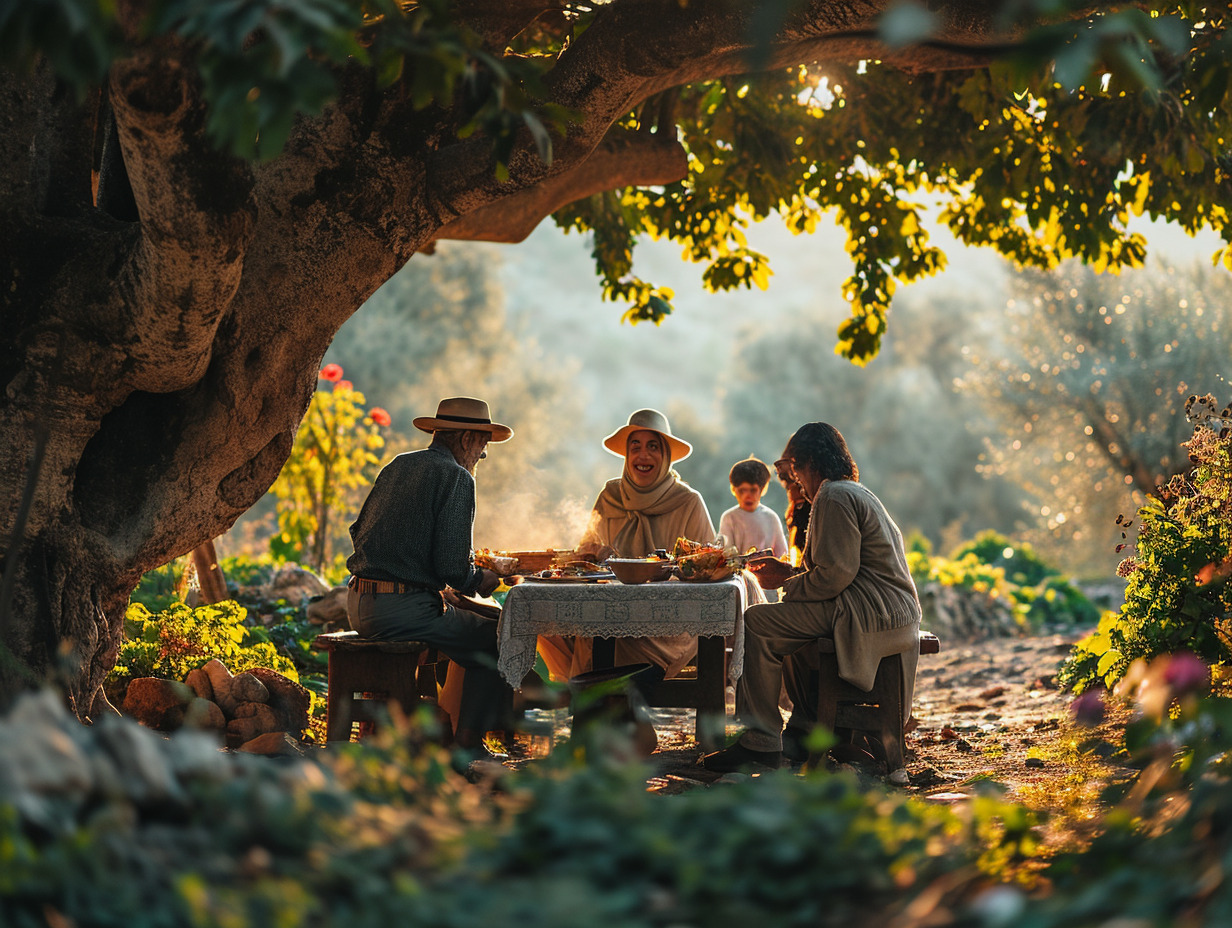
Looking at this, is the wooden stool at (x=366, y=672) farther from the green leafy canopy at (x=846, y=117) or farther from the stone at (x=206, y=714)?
the green leafy canopy at (x=846, y=117)

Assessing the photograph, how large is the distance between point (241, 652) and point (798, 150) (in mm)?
5655

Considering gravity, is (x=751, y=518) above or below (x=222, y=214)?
below

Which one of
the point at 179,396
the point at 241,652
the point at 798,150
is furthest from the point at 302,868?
the point at 798,150

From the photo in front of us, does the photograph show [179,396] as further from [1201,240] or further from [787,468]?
[1201,240]

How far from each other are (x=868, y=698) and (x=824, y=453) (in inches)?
51.4

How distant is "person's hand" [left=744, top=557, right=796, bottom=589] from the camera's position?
237 inches

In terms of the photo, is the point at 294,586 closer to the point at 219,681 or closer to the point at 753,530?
the point at 219,681

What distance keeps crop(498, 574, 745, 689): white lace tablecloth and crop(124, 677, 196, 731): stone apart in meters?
2.13

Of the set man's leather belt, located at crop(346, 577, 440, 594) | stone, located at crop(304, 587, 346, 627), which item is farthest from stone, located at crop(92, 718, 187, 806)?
stone, located at crop(304, 587, 346, 627)

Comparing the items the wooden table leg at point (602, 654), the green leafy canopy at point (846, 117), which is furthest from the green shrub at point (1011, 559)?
the wooden table leg at point (602, 654)

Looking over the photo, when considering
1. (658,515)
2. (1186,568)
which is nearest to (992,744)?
(1186,568)

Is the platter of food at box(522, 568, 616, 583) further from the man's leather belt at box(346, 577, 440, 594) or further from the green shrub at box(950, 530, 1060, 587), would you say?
the green shrub at box(950, 530, 1060, 587)

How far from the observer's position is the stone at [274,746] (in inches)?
207

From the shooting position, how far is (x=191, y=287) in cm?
407
